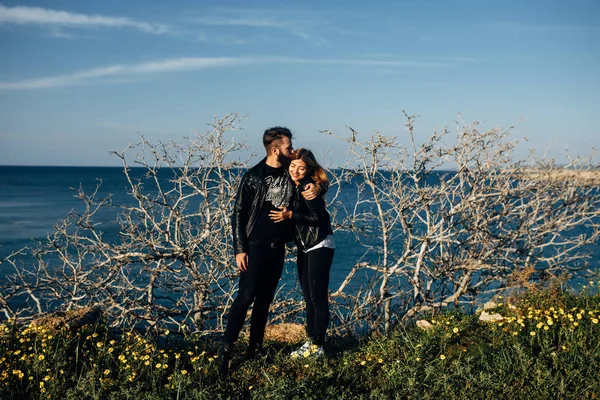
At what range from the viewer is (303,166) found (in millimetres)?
4469

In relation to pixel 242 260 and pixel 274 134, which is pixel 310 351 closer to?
pixel 242 260

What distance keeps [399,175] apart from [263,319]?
3.21 m

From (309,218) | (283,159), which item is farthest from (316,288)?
(283,159)

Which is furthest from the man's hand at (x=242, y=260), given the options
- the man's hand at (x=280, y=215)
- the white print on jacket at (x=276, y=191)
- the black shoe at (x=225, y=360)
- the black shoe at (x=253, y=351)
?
the black shoe at (x=253, y=351)

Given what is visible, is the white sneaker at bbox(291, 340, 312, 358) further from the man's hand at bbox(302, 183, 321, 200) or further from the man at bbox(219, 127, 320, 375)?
the man's hand at bbox(302, 183, 321, 200)

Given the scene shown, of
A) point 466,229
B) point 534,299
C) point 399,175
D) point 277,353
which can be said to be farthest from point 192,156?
point 534,299

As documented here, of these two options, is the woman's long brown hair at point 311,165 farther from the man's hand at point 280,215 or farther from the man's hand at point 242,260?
the man's hand at point 242,260

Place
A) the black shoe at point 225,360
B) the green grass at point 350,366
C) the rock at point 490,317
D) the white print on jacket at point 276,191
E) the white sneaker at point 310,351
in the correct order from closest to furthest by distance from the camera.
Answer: the green grass at point 350,366
the black shoe at point 225,360
the white sneaker at point 310,351
the white print on jacket at point 276,191
the rock at point 490,317

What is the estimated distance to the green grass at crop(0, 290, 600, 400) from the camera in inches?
156

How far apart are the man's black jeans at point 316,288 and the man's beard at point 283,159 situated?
0.78m

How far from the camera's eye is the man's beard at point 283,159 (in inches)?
179

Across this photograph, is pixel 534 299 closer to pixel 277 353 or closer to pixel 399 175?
Answer: pixel 399 175

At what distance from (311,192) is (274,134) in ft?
1.90

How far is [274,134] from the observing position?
450 cm
